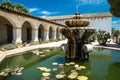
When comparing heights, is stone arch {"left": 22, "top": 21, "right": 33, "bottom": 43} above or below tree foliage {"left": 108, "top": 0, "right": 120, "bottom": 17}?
below

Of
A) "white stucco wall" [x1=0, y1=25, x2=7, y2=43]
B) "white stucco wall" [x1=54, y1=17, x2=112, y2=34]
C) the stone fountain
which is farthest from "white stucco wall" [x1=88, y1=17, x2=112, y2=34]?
the stone fountain

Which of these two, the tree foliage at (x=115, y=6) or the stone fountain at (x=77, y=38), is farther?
the tree foliage at (x=115, y=6)

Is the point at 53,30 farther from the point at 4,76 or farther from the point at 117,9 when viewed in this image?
the point at 4,76

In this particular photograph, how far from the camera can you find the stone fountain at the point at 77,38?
9.78 m

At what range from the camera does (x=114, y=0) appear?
59.8ft

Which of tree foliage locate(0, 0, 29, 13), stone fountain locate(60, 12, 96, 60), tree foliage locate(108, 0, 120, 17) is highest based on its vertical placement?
tree foliage locate(0, 0, 29, 13)

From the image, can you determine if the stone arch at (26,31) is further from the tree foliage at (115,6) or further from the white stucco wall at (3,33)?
the tree foliage at (115,6)

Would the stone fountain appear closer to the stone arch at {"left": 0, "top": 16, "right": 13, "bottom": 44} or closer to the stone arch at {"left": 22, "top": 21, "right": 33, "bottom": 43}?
the stone arch at {"left": 0, "top": 16, "right": 13, "bottom": 44}

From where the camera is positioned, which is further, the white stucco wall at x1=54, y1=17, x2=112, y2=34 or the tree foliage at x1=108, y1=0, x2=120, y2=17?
the white stucco wall at x1=54, y1=17, x2=112, y2=34

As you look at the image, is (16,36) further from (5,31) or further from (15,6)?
(15,6)

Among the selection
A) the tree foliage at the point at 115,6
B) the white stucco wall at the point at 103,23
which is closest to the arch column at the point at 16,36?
the tree foliage at the point at 115,6

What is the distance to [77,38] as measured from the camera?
32.9ft

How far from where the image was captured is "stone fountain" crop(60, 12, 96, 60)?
9.78m

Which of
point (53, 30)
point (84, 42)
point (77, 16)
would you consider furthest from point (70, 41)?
point (53, 30)
